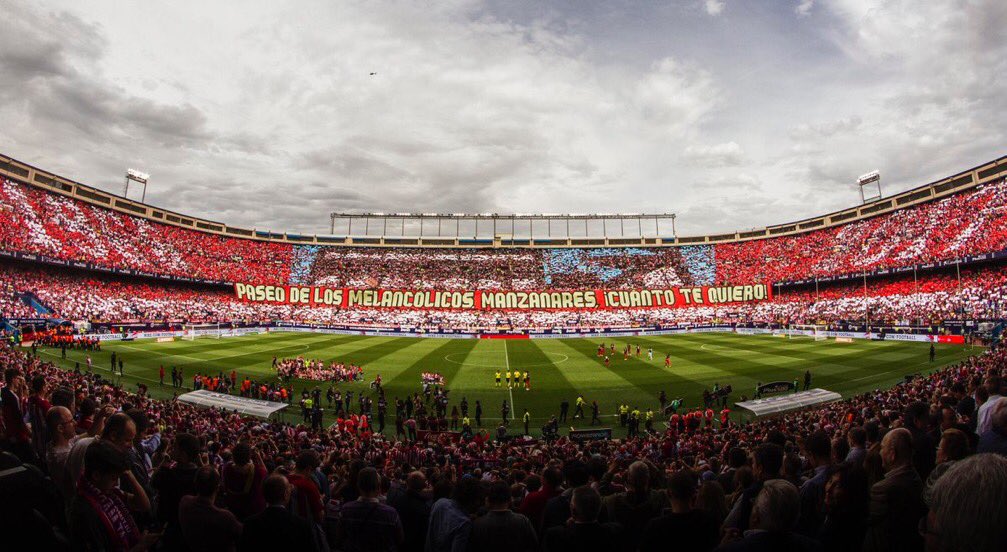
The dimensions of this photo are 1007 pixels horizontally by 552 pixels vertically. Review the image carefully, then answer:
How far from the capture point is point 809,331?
59562 mm

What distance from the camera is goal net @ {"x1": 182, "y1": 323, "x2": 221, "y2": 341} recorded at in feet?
186

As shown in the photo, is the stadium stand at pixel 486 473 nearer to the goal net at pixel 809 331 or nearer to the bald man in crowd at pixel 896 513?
the bald man in crowd at pixel 896 513

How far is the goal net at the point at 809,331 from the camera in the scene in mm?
56031

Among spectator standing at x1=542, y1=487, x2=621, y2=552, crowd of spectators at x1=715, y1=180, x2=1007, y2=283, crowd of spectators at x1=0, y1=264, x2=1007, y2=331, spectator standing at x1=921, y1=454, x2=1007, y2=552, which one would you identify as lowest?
spectator standing at x1=542, y1=487, x2=621, y2=552

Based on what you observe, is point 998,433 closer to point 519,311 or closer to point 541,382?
point 541,382

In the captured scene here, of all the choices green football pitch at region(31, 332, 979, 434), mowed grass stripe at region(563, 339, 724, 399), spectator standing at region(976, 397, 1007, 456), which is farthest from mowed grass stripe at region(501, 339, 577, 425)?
spectator standing at region(976, 397, 1007, 456)

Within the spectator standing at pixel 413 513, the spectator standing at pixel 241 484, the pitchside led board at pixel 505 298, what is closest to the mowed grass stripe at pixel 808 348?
the pitchside led board at pixel 505 298

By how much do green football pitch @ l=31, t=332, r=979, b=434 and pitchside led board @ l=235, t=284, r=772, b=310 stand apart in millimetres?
29590

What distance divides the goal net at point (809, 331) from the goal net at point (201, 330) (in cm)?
6691

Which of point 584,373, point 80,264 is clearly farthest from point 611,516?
point 80,264

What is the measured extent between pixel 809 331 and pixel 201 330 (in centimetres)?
7115

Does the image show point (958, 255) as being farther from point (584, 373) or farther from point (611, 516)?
point (611, 516)

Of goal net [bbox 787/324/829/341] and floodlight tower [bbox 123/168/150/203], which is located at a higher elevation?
floodlight tower [bbox 123/168/150/203]

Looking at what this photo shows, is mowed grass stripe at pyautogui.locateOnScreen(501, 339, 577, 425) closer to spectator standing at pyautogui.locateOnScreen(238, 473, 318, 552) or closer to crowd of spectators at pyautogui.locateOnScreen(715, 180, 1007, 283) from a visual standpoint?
spectator standing at pyautogui.locateOnScreen(238, 473, 318, 552)
